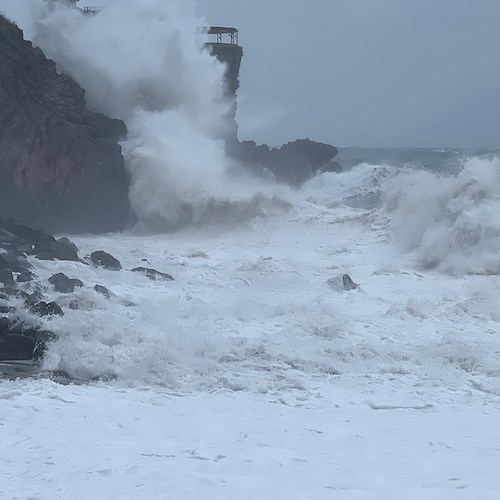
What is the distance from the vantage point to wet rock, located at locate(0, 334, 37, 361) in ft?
22.9

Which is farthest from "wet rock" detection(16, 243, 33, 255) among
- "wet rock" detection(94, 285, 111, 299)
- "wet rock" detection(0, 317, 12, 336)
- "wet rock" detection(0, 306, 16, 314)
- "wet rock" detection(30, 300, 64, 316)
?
"wet rock" detection(0, 317, 12, 336)

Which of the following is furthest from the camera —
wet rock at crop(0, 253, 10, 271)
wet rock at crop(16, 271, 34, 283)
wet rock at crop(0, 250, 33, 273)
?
wet rock at crop(0, 250, 33, 273)

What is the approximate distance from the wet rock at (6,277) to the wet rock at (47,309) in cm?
117

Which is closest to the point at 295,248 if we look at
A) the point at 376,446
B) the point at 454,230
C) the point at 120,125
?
the point at 454,230

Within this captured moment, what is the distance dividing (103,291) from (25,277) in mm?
1045

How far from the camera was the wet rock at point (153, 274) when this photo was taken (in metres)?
10.8

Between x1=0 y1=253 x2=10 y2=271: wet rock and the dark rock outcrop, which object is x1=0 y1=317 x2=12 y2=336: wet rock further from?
the dark rock outcrop

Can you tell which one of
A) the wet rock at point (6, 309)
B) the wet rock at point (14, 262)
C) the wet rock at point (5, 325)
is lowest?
the wet rock at point (5, 325)

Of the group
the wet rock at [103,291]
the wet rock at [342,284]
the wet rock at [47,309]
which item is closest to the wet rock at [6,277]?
the wet rock at [103,291]

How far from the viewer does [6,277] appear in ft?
29.8

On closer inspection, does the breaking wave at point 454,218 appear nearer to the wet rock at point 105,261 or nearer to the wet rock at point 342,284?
the wet rock at point 342,284

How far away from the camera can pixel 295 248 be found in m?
15.9

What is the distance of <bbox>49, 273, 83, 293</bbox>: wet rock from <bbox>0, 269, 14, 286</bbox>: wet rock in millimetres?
461

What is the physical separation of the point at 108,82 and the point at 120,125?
7.34 feet
